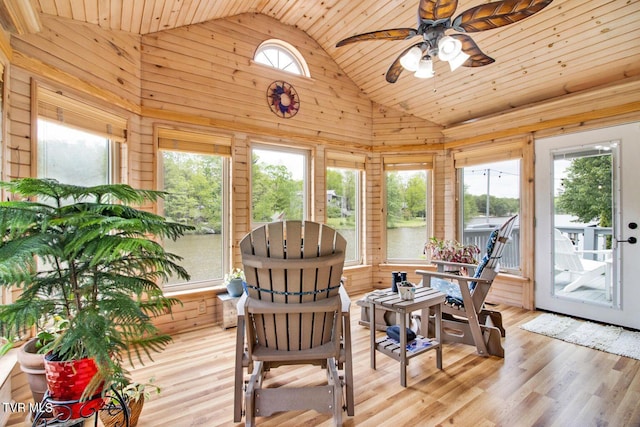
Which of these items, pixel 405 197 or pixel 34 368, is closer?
pixel 34 368

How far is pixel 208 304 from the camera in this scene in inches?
132

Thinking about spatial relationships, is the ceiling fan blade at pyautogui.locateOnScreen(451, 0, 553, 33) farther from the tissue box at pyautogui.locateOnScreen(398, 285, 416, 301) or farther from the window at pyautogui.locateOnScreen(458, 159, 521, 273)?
the window at pyautogui.locateOnScreen(458, 159, 521, 273)

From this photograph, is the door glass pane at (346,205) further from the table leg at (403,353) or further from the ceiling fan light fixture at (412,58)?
the table leg at (403,353)

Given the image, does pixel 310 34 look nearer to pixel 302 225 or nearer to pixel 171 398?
pixel 302 225

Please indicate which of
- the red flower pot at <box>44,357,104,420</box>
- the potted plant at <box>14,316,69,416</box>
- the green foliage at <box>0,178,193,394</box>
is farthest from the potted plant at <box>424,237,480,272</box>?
the potted plant at <box>14,316,69,416</box>

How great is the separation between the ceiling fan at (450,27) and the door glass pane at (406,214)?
7.87 ft

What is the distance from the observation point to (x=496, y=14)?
185 cm

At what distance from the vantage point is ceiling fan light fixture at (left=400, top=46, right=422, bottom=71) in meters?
2.21

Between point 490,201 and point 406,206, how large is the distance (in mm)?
1166

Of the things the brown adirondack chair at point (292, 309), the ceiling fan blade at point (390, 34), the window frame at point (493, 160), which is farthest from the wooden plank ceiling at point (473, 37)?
the brown adirondack chair at point (292, 309)

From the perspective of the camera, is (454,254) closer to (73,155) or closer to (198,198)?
(198,198)

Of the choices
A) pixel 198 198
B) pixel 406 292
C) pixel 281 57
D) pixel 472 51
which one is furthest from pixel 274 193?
pixel 472 51

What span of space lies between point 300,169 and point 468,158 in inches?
97.0

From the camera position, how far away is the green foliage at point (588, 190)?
3.23m
